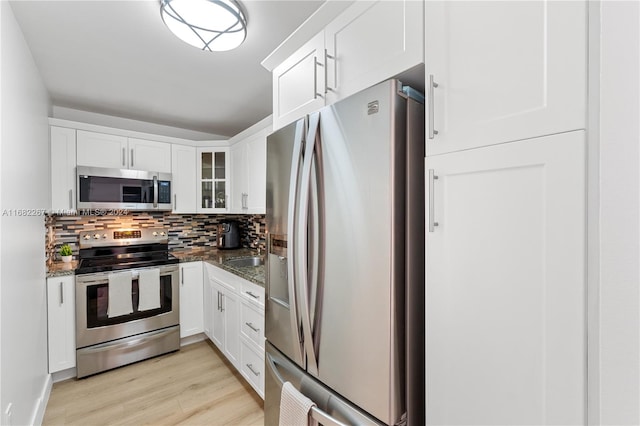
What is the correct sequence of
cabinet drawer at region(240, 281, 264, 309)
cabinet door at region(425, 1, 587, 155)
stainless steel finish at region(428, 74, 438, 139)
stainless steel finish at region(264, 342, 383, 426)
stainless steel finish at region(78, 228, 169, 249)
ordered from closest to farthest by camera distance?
cabinet door at region(425, 1, 587, 155), stainless steel finish at region(428, 74, 438, 139), stainless steel finish at region(264, 342, 383, 426), cabinet drawer at region(240, 281, 264, 309), stainless steel finish at region(78, 228, 169, 249)

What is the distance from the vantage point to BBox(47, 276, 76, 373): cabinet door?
239 centimetres

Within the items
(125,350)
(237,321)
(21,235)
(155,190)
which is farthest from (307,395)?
(155,190)

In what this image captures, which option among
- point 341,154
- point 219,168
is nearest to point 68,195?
point 219,168

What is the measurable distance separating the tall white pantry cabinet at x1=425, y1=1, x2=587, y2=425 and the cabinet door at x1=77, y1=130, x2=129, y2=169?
3089 mm

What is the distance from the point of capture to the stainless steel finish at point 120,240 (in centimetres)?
304

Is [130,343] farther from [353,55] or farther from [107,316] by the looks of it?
[353,55]

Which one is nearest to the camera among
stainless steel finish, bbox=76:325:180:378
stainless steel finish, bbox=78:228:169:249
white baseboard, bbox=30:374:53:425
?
white baseboard, bbox=30:374:53:425

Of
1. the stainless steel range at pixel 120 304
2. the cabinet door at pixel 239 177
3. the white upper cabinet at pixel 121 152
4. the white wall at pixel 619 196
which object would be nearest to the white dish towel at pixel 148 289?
the stainless steel range at pixel 120 304

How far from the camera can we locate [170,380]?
2.46m

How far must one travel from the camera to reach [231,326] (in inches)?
98.6

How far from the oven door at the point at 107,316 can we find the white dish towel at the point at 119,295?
3 cm

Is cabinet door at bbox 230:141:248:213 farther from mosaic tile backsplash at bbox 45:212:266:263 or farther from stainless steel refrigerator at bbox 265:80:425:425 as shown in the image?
stainless steel refrigerator at bbox 265:80:425:425

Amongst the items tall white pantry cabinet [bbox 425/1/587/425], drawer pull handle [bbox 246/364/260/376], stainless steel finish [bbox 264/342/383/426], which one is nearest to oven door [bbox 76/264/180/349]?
drawer pull handle [bbox 246/364/260/376]

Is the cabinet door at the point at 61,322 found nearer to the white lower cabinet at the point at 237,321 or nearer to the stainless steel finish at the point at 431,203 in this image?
the white lower cabinet at the point at 237,321
